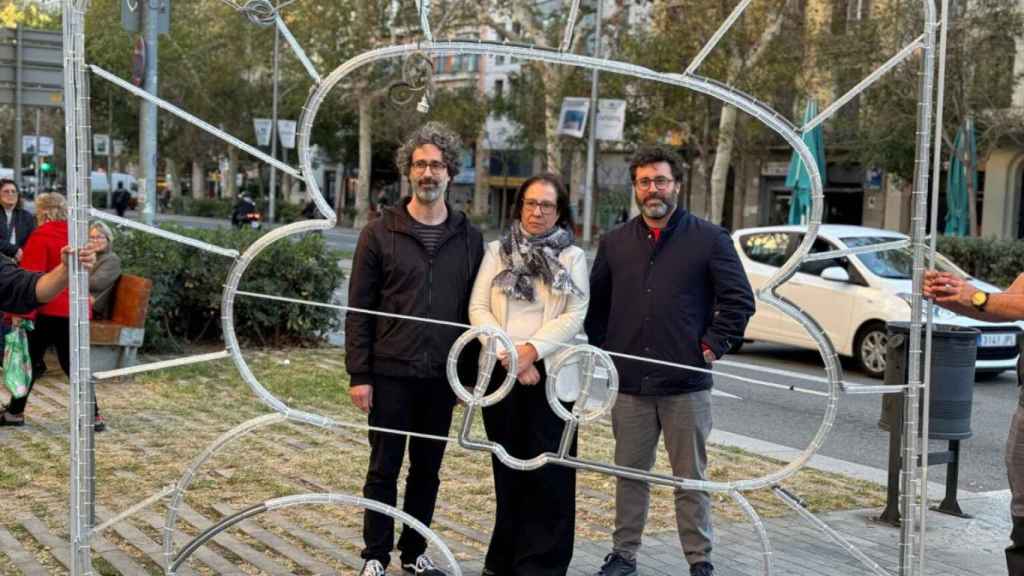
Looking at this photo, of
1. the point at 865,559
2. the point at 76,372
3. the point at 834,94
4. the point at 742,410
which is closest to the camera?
the point at 76,372

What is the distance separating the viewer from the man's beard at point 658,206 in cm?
501

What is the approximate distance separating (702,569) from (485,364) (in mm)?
1488

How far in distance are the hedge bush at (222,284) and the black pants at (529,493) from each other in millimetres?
7303

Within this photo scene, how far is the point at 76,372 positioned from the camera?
405 centimetres

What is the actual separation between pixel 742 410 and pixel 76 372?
24.7 ft

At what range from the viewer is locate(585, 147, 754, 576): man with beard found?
498cm

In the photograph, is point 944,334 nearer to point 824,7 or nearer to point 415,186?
point 415,186

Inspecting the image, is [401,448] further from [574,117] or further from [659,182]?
[574,117]

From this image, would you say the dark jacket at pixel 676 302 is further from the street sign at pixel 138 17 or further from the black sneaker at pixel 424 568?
the street sign at pixel 138 17

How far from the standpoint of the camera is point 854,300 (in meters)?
13.0

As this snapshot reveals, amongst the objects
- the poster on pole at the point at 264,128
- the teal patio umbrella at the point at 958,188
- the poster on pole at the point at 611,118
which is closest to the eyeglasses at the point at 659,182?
the teal patio umbrella at the point at 958,188

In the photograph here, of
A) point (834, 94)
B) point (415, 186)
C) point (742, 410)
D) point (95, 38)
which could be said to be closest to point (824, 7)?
point (834, 94)

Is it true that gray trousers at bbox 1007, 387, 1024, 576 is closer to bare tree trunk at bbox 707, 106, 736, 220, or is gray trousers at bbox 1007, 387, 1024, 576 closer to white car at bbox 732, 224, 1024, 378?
white car at bbox 732, 224, 1024, 378

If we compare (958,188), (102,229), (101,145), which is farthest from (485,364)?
(101,145)
